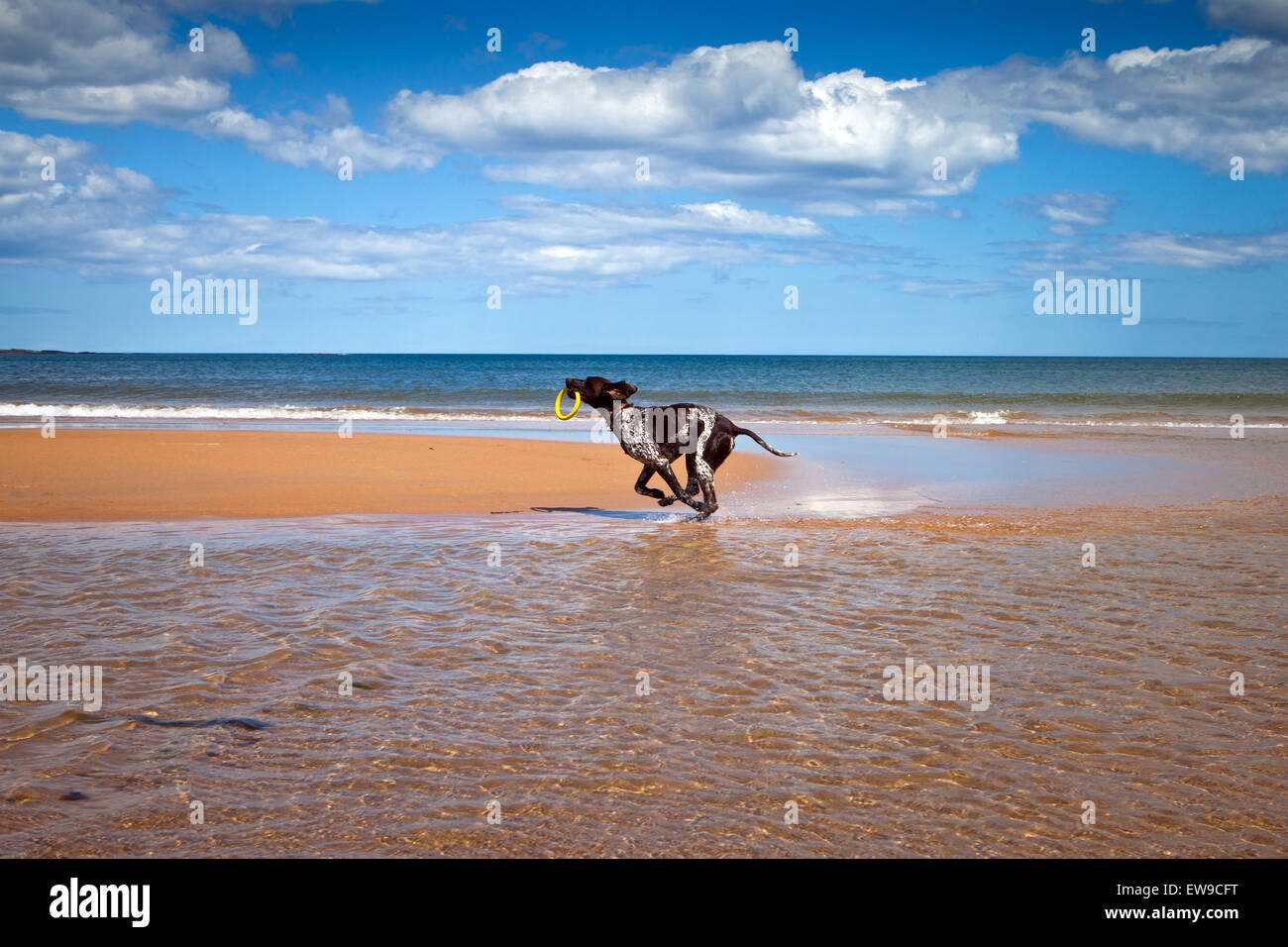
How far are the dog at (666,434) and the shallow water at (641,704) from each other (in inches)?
76.9

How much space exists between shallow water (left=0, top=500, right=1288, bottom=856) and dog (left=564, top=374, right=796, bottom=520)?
1.95 metres

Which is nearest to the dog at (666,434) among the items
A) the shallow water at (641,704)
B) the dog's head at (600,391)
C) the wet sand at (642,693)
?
the dog's head at (600,391)

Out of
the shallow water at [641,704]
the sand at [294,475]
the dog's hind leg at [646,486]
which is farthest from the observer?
the sand at [294,475]

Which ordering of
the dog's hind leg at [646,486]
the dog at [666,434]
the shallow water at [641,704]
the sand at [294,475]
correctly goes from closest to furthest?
Result: the shallow water at [641,704] → the dog at [666,434] → the dog's hind leg at [646,486] → the sand at [294,475]

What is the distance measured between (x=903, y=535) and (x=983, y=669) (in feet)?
15.2

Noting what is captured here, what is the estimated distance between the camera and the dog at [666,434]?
11.0 meters

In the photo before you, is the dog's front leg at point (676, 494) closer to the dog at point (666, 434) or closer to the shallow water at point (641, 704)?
the dog at point (666, 434)

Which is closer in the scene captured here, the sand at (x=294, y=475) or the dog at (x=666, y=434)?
the dog at (x=666, y=434)

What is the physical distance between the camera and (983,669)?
5703 millimetres

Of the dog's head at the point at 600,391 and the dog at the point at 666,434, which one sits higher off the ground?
the dog's head at the point at 600,391

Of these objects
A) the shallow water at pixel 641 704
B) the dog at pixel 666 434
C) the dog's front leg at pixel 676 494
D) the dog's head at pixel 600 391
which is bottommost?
the shallow water at pixel 641 704

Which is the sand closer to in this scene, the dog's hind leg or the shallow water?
the dog's hind leg

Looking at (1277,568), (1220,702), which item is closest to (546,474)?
(1277,568)
